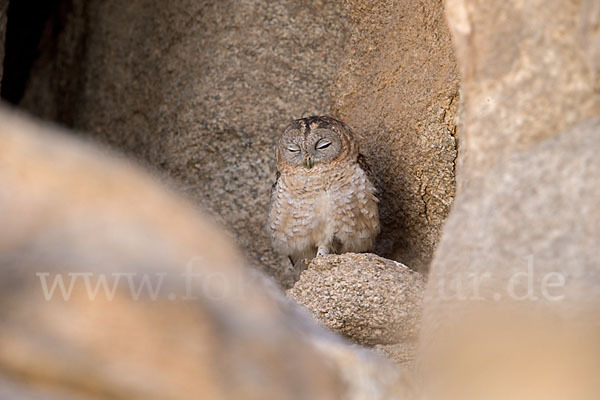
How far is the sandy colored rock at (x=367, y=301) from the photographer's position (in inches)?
130

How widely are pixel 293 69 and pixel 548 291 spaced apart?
352 centimetres

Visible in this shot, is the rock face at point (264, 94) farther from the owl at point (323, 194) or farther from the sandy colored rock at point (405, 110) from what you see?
the owl at point (323, 194)

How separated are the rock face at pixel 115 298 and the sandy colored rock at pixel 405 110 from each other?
2793mm

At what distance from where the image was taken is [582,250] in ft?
6.38

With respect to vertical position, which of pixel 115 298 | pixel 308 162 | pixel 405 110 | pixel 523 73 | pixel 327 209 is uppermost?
pixel 405 110

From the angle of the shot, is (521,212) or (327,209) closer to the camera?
(521,212)

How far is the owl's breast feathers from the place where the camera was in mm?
4539

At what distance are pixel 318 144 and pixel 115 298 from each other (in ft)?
10.2

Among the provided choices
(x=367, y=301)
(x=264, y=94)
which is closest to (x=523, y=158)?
(x=367, y=301)

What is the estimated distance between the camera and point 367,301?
3.37 m

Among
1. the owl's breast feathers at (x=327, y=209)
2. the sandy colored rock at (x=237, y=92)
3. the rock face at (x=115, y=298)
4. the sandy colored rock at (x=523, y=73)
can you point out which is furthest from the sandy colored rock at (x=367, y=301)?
the sandy colored rock at (x=237, y=92)

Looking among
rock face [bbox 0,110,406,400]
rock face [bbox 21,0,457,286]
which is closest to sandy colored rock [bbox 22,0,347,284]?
rock face [bbox 21,0,457,286]

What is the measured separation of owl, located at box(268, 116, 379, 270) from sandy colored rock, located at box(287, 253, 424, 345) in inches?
39.2

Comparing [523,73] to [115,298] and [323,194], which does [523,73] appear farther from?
[323,194]
